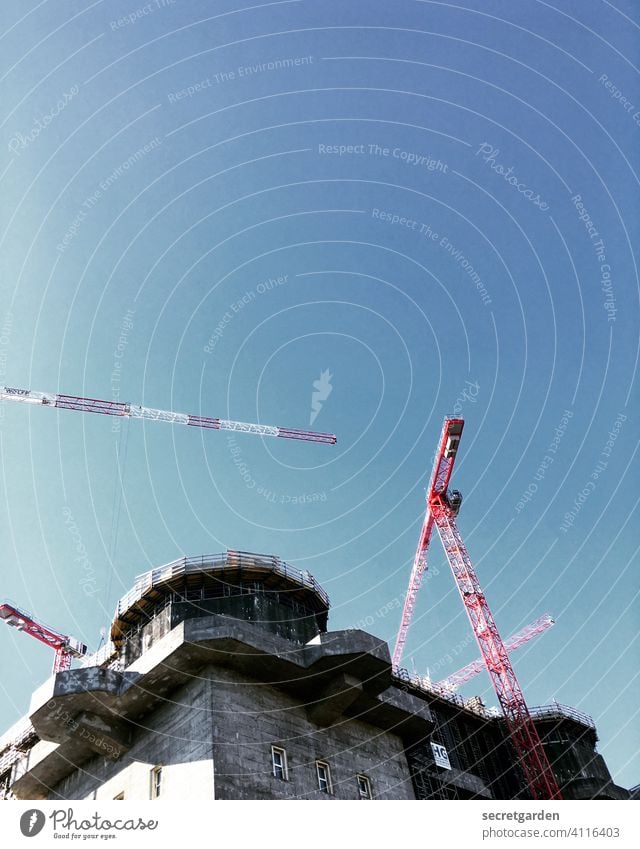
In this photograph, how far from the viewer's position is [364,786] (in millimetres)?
37781

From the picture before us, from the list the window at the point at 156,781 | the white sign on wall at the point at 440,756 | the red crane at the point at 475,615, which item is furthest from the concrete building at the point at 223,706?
the red crane at the point at 475,615

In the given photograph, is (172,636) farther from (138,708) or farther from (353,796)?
(353,796)

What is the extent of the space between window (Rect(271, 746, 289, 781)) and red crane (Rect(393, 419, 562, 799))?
117 feet

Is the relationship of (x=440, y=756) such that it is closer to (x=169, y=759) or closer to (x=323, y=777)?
(x=323, y=777)

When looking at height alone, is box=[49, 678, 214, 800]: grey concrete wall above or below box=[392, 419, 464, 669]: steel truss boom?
below

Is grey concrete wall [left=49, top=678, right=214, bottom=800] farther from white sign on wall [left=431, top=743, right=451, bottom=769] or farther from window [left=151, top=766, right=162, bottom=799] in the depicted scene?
white sign on wall [left=431, top=743, right=451, bottom=769]

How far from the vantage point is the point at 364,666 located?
1486 inches

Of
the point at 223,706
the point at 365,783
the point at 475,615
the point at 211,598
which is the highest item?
the point at 475,615

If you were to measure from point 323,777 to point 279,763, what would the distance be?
10.1 feet

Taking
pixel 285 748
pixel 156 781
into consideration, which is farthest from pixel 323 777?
pixel 156 781

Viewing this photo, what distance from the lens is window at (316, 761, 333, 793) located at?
1393 inches

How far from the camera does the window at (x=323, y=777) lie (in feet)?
116

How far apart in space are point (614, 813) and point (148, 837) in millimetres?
16132

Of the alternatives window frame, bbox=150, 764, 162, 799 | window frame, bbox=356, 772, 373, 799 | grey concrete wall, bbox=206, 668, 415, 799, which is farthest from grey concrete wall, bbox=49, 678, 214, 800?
window frame, bbox=356, 772, 373, 799
